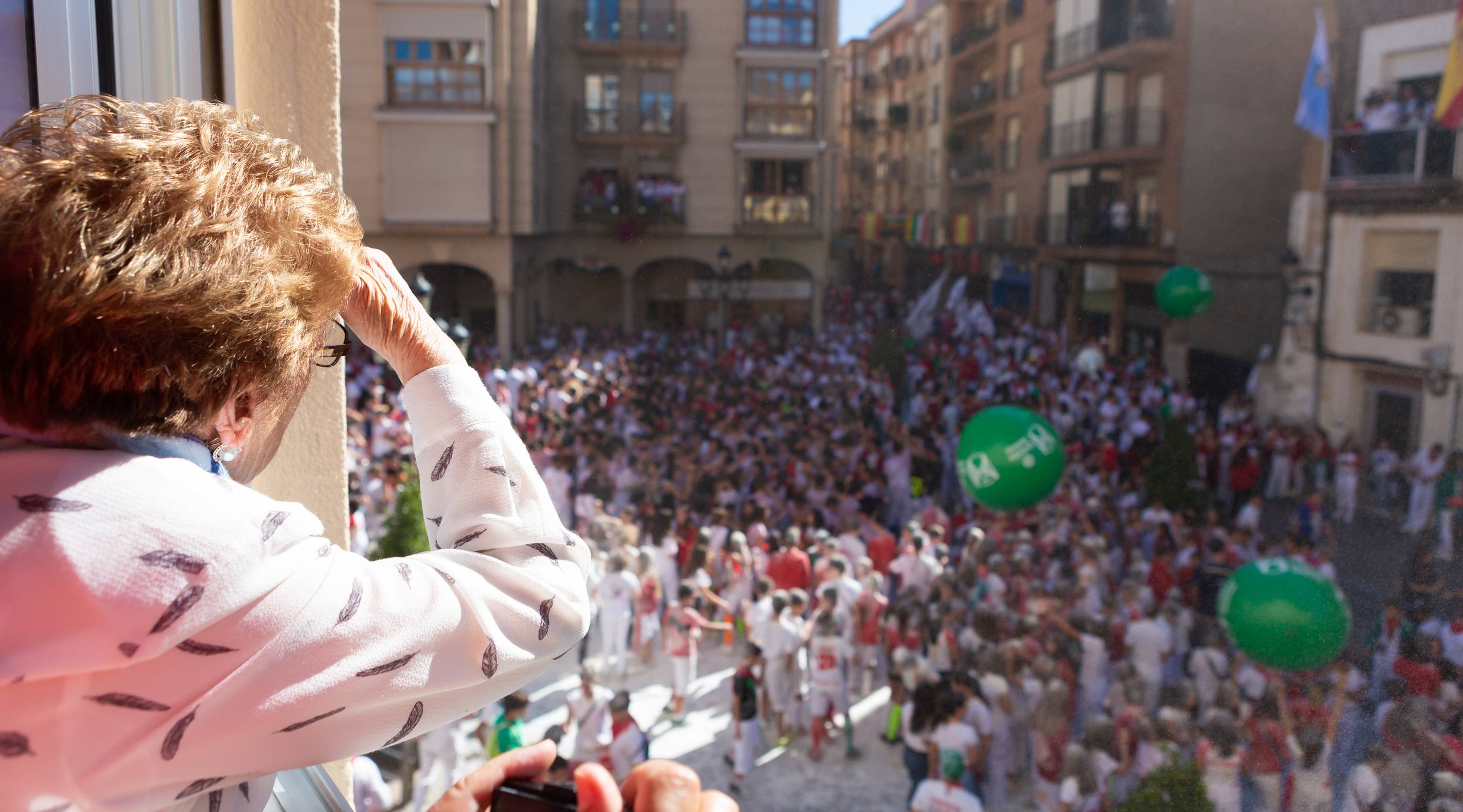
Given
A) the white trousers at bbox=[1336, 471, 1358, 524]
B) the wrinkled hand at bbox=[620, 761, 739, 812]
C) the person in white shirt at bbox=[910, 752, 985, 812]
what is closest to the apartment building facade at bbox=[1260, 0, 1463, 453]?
the white trousers at bbox=[1336, 471, 1358, 524]

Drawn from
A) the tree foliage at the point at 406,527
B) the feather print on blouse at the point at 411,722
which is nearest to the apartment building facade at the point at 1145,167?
the tree foliage at the point at 406,527

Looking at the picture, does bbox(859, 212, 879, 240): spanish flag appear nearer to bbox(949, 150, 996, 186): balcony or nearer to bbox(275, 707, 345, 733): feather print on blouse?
bbox(949, 150, 996, 186): balcony

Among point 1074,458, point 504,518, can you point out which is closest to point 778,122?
point 1074,458

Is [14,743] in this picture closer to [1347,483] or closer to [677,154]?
[1347,483]

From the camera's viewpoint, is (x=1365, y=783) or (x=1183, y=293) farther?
(x=1183, y=293)

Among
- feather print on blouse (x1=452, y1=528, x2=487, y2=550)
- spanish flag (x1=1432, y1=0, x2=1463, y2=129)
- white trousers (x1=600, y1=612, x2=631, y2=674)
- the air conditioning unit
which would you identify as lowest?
white trousers (x1=600, y1=612, x2=631, y2=674)

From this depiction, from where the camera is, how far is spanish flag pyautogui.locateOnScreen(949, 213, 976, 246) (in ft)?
82.1

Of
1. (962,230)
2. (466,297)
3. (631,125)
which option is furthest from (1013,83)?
(466,297)

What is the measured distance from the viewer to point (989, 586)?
23.3 ft

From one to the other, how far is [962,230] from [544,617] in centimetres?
2524

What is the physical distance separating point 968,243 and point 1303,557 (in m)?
18.6

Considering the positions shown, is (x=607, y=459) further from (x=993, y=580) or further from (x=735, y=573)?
(x=993, y=580)

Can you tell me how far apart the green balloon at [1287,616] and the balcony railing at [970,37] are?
2103cm

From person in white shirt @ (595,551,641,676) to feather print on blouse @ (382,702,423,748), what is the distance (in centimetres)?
676
